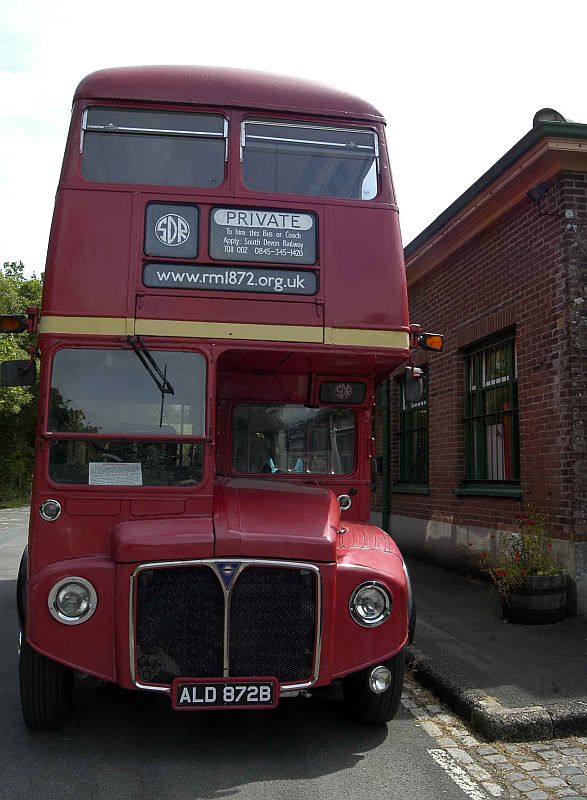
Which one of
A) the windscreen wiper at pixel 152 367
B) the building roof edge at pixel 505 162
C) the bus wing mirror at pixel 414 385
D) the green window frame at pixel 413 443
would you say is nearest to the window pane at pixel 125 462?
the windscreen wiper at pixel 152 367

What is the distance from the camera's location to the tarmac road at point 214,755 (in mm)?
4156

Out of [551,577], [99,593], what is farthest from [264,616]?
[551,577]

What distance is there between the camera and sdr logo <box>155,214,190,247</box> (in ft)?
17.5

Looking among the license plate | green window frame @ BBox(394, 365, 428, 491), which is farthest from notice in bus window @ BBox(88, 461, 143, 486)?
green window frame @ BBox(394, 365, 428, 491)

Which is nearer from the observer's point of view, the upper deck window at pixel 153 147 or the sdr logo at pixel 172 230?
the sdr logo at pixel 172 230

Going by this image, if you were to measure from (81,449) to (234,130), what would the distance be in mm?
2475

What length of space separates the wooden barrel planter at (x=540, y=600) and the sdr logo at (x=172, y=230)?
4.64 metres

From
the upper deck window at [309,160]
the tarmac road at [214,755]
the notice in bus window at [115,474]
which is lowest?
the tarmac road at [214,755]

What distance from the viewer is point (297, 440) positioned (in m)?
6.35

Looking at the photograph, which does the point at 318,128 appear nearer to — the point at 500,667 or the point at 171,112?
the point at 171,112

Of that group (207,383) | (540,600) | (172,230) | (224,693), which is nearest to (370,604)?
(224,693)

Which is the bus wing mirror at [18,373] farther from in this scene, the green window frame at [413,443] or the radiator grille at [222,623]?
the green window frame at [413,443]

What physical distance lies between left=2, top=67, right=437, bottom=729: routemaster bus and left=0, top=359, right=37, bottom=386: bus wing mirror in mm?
16

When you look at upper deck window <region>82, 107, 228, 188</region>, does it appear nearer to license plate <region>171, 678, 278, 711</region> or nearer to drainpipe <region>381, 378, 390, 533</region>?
license plate <region>171, 678, 278, 711</region>
